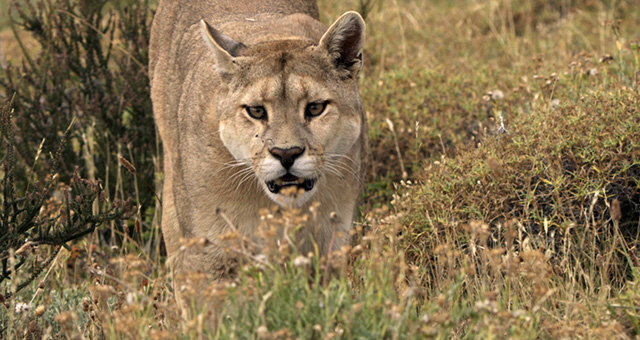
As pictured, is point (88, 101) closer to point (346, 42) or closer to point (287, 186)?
point (346, 42)

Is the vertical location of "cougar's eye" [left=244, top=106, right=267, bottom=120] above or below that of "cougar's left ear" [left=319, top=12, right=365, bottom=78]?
below

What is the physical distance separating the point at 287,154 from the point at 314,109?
0.41 m

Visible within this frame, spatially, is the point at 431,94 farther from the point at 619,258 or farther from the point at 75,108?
the point at 75,108

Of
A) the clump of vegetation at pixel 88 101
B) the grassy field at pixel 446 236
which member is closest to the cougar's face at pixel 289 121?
the grassy field at pixel 446 236

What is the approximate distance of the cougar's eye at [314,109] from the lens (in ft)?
13.9

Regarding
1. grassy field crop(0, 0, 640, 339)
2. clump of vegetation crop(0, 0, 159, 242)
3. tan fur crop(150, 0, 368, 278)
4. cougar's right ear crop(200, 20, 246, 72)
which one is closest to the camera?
grassy field crop(0, 0, 640, 339)

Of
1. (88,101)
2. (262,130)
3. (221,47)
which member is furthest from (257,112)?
(88,101)

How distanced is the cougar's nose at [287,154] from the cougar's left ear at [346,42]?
691 millimetres

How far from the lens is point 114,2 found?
7.02 metres

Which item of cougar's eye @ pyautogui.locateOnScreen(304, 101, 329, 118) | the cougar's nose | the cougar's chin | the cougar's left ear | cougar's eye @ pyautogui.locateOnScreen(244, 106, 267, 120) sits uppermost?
the cougar's left ear

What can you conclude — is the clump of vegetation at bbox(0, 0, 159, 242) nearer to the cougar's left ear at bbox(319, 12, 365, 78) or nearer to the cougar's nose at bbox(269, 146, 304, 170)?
the cougar's left ear at bbox(319, 12, 365, 78)

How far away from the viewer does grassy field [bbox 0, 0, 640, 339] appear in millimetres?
3115

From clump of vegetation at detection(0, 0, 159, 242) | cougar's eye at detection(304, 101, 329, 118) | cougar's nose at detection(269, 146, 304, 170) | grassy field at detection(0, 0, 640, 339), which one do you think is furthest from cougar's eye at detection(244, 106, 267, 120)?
clump of vegetation at detection(0, 0, 159, 242)

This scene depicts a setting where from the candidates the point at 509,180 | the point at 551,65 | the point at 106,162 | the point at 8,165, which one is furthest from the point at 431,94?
the point at 8,165
